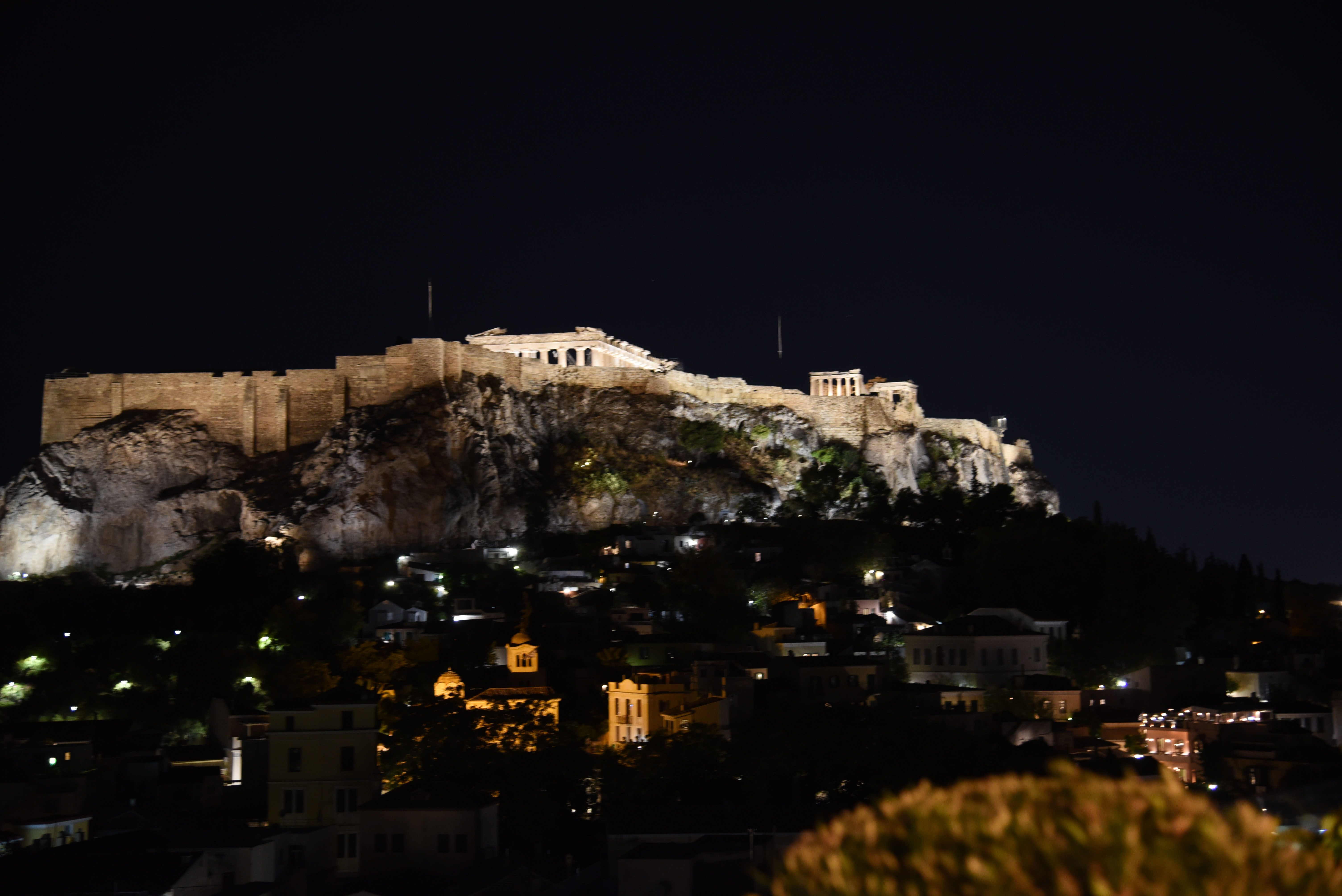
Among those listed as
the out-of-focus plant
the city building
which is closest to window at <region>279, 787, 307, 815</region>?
the city building

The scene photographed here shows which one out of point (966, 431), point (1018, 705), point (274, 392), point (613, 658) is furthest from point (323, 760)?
point (966, 431)

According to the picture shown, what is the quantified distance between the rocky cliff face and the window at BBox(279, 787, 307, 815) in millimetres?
28965

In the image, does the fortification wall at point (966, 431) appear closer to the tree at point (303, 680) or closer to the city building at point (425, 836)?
the tree at point (303, 680)

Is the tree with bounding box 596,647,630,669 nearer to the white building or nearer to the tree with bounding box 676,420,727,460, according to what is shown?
the white building

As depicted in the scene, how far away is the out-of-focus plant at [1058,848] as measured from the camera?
20.7 feet

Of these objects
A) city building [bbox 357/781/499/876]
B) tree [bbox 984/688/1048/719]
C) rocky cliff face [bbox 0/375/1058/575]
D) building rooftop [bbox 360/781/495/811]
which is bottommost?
city building [bbox 357/781/499/876]

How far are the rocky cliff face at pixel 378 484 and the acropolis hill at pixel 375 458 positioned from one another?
3.1 inches

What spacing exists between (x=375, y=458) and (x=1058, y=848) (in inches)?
2193

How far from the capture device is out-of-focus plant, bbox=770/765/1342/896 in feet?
20.7

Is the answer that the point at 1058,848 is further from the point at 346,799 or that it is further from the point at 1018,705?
the point at 1018,705

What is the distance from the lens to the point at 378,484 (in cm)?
5994

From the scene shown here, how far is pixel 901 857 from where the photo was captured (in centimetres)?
720

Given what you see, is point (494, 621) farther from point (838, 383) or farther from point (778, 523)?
point (838, 383)

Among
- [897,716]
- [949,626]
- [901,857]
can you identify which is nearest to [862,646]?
[949,626]
